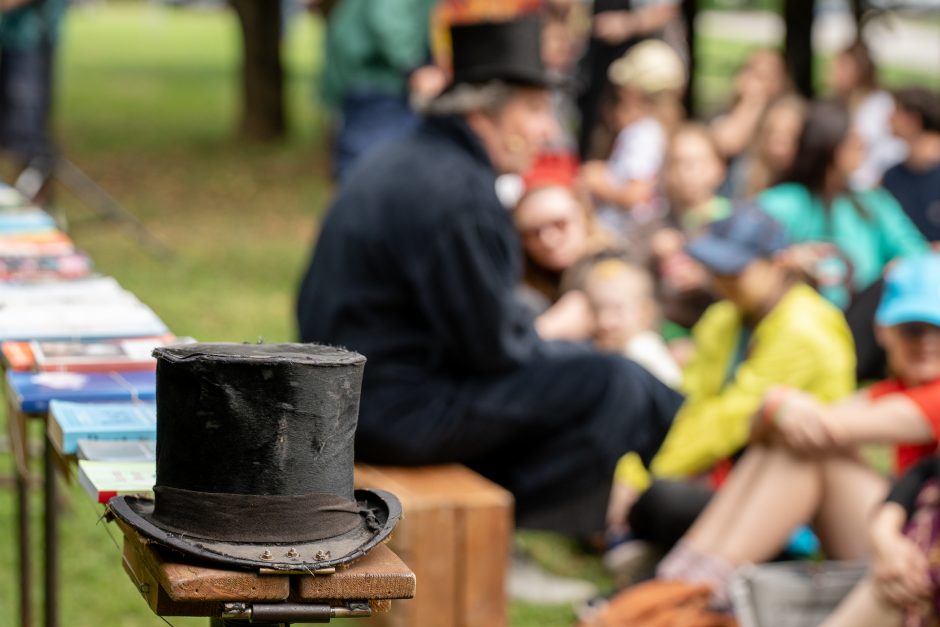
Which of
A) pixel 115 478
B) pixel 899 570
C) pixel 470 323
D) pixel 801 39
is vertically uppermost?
pixel 115 478

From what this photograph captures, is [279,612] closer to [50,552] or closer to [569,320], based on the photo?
[50,552]

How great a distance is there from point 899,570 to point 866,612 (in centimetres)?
21

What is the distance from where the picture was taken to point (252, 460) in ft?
6.82

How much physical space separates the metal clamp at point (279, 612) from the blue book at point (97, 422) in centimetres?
65

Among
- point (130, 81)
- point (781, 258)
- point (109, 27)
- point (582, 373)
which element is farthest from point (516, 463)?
point (109, 27)

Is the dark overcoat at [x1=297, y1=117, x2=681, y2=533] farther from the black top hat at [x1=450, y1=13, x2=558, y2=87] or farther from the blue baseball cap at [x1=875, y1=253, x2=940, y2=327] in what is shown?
the blue baseball cap at [x1=875, y1=253, x2=940, y2=327]

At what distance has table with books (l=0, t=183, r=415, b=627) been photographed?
2053 mm

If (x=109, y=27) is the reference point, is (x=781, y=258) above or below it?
above

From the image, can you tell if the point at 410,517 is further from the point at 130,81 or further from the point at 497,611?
the point at 130,81

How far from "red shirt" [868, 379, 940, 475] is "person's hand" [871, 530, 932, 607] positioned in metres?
0.65

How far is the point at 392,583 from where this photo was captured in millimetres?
2092

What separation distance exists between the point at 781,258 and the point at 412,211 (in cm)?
132

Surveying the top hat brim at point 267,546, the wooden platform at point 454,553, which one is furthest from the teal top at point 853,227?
the top hat brim at point 267,546

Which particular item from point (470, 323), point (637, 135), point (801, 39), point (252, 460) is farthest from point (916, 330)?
point (801, 39)
